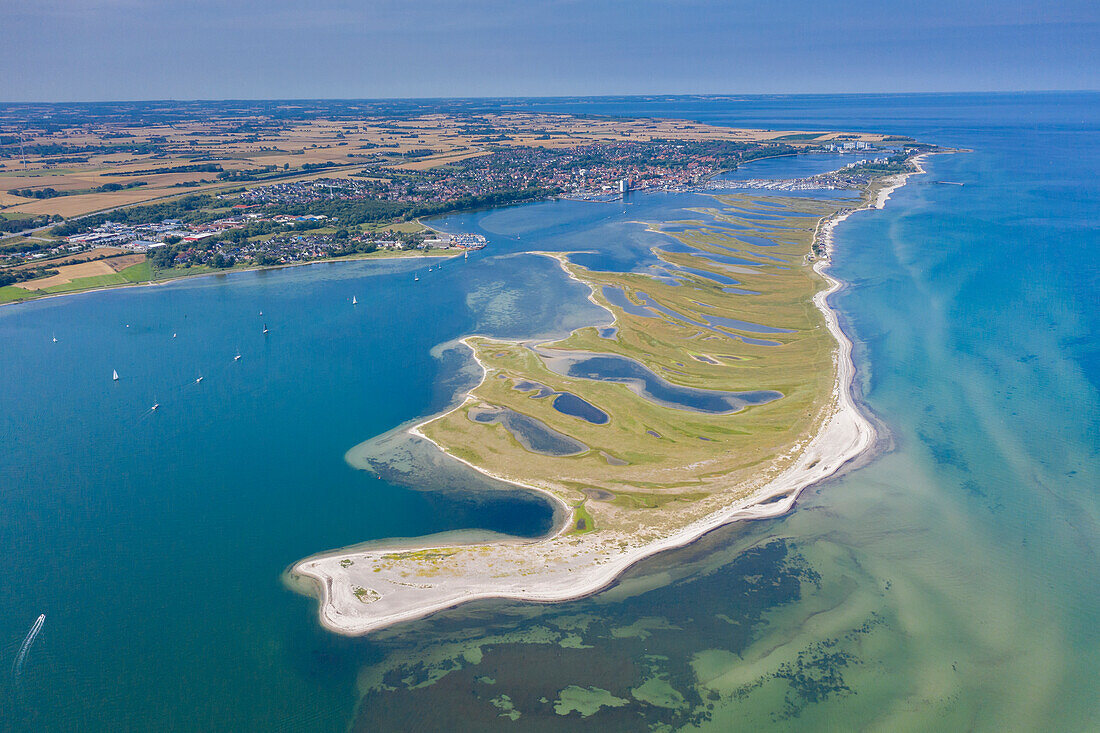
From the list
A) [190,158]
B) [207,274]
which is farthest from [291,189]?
[190,158]

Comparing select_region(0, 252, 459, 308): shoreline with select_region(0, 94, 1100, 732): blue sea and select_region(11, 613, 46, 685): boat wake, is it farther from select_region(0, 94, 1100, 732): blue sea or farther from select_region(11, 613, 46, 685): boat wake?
select_region(11, 613, 46, 685): boat wake

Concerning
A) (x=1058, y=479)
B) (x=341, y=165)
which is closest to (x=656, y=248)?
(x=1058, y=479)

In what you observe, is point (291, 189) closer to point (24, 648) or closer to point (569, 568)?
point (24, 648)

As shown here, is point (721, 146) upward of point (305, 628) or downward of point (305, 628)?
upward

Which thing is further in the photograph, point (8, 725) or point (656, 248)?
point (656, 248)

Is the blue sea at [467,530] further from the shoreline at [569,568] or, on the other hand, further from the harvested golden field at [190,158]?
the harvested golden field at [190,158]

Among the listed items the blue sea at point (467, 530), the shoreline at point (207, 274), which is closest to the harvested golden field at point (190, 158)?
the shoreline at point (207, 274)

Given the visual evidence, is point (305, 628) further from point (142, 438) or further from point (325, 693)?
point (142, 438)
